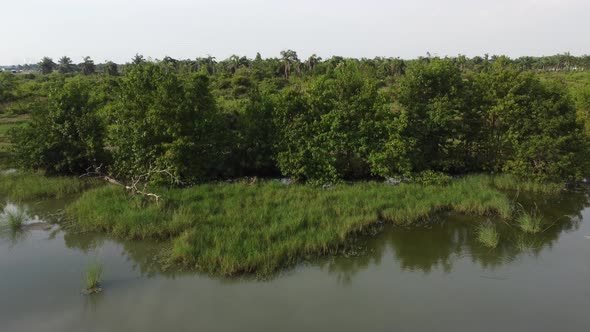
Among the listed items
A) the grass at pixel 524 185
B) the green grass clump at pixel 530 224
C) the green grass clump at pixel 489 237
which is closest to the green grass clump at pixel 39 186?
the green grass clump at pixel 489 237

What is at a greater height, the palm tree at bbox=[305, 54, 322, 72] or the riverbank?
the palm tree at bbox=[305, 54, 322, 72]

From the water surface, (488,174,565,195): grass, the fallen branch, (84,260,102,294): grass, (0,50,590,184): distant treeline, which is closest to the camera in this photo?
the water surface

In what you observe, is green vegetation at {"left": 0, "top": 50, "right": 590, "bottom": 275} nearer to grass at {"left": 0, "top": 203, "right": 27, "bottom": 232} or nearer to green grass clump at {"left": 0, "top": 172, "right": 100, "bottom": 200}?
green grass clump at {"left": 0, "top": 172, "right": 100, "bottom": 200}

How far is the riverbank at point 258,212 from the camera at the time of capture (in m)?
10.7

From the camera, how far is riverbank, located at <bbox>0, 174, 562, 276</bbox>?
10.7m

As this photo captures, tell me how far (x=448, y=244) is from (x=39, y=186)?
15661 millimetres

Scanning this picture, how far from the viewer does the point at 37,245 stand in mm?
12016

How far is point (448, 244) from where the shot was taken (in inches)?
480

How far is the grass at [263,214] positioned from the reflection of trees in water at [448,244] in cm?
57

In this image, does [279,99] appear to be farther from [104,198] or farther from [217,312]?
[217,312]

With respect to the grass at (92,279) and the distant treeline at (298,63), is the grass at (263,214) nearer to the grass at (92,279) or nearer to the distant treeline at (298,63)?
the grass at (92,279)

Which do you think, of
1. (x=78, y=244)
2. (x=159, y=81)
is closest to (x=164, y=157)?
(x=159, y=81)

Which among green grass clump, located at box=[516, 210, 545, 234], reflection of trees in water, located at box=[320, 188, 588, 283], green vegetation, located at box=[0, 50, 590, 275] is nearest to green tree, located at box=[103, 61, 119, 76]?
green vegetation, located at box=[0, 50, 590, 275]

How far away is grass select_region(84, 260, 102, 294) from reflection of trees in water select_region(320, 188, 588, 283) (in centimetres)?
565
